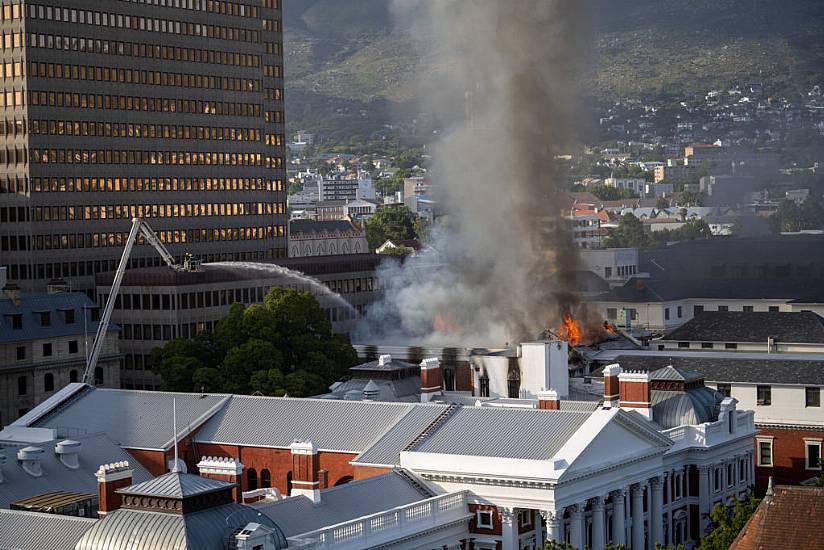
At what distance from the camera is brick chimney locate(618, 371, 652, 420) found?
367 ft

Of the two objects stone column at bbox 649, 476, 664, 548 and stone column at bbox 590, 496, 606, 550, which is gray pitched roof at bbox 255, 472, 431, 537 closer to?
stone column at bbox 590, 496, 606, 550

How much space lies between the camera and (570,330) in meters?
158

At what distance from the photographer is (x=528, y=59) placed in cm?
16675

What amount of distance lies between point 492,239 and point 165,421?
2898 inches

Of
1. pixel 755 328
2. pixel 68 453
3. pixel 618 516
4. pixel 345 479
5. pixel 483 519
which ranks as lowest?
pixel 618 516

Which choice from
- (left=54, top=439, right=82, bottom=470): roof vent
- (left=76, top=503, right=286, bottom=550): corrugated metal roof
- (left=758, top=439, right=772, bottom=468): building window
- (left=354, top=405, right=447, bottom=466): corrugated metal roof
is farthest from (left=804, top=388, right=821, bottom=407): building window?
(left=76, top=503, right=286, bottom=550): corrugated metal roof

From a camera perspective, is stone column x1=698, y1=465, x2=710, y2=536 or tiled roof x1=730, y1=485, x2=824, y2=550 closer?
tiled roof x1=730, y1=485, x2=824, y2=550

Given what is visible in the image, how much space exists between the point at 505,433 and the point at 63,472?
25858mm

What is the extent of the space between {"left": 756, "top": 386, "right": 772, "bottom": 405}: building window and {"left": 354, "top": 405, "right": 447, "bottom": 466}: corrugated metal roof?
35493mm

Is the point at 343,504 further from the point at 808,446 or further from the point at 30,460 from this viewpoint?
the point at 808,446

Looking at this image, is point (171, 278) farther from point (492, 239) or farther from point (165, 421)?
point (165, 421)

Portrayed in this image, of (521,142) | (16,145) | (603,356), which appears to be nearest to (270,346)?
(603,356)

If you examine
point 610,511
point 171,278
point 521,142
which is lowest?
A: point 610,511

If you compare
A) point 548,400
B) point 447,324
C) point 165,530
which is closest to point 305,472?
point 165,530
